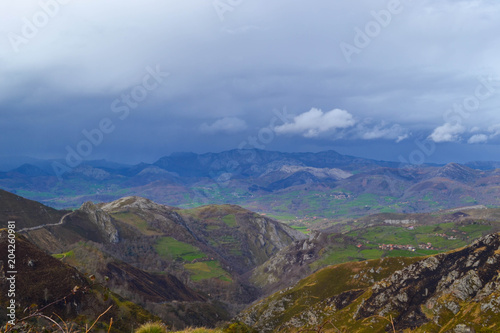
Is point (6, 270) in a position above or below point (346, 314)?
above

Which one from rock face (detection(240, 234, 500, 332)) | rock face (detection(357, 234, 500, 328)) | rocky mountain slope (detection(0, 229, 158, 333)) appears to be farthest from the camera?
rock face (detection(357, 234, 500, 328))

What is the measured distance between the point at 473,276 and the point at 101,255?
621 ft

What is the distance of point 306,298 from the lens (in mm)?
181625

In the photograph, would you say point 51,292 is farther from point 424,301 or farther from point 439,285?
point 439,285

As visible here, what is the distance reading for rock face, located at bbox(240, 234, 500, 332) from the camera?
10231 cm

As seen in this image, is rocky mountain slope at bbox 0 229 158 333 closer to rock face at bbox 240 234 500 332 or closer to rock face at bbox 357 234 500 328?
rock face at bbox 240 234 500 332

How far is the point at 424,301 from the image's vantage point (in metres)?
121

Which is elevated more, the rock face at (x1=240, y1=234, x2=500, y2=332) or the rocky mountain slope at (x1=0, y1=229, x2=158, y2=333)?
the rocky mountain slope at (x1=0, y1=229, x2=158, y2=333)

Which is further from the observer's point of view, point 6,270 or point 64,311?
point 6,270

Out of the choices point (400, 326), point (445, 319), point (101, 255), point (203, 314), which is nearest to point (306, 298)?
point (203, 314)

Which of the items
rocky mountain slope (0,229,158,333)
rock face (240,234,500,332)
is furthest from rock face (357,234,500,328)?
rocky mountain slope (0,229,158,333)

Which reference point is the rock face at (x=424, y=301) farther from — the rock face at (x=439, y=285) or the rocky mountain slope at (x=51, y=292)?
the rocky mountain slope at (x=51, y=292)

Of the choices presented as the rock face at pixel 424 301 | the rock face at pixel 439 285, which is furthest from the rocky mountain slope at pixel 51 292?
the rock face at pixel 439 285

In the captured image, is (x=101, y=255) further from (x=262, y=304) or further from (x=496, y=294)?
(x=496, y=294)
